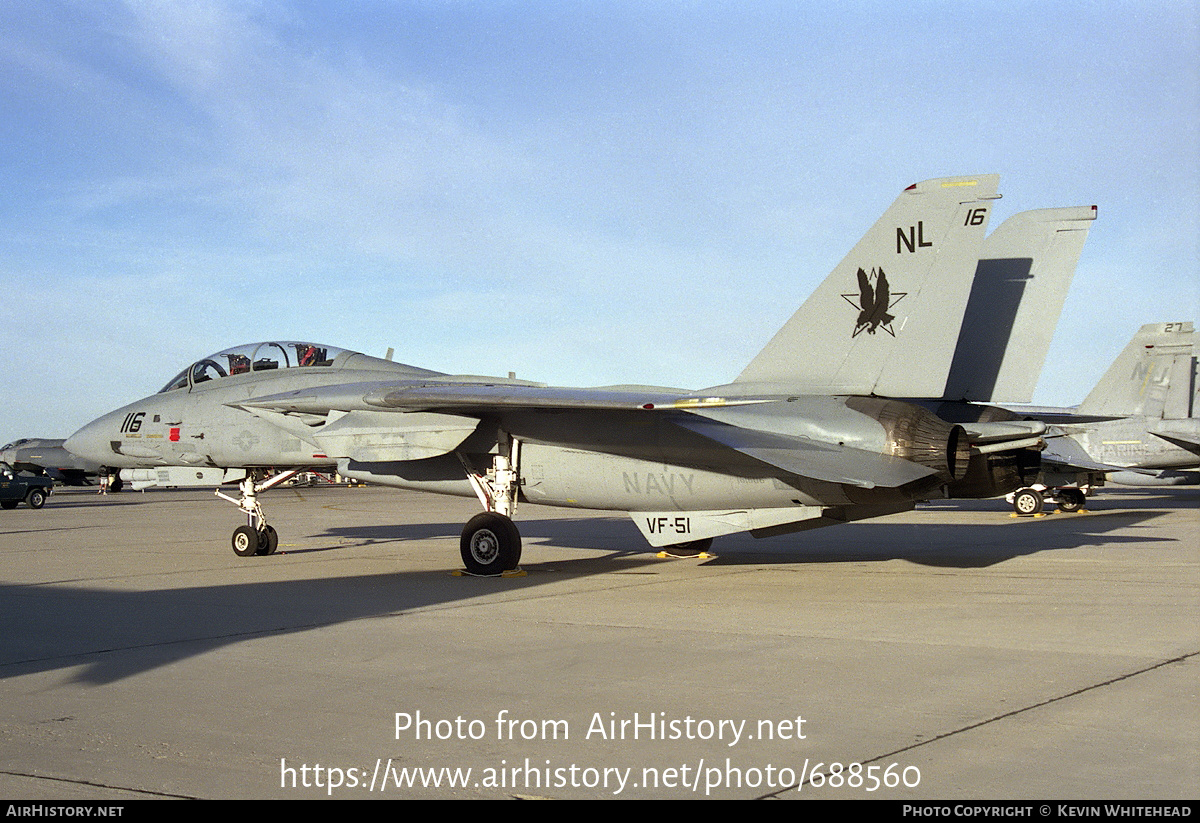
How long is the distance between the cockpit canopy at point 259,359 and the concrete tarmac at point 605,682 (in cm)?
305

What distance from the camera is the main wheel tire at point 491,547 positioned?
11547 mm

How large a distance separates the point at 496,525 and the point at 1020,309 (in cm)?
673

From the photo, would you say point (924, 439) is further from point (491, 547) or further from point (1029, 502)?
point (1029, 502)

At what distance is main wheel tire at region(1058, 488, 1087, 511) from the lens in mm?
26188

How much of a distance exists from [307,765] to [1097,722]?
3608 millimetres

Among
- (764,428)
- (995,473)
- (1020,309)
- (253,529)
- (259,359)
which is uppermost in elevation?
(1020,309)

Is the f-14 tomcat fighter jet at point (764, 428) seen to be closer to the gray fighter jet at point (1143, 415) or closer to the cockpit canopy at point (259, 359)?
the cockpit canopy at point (259, 359)

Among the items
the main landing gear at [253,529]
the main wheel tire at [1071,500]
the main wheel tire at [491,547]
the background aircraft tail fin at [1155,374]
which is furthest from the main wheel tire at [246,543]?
the background aircraft tail fin at [1155,374]

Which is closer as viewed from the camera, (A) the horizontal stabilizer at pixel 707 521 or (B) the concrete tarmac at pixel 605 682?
(B) the concrete tarmac at pixel 605 682

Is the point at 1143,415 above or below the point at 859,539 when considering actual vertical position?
above

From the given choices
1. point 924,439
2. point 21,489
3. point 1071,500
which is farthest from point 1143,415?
point 21,489

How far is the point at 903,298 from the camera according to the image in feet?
34.2

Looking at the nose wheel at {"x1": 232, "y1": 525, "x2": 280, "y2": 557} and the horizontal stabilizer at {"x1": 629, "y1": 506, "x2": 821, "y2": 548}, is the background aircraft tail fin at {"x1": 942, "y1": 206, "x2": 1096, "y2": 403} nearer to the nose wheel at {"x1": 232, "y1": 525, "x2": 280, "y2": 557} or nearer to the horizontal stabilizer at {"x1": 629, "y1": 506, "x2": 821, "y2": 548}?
the horizontal stabilizer at {"x1": 629, "y1": 506, "x2": 821, "y2": 548}

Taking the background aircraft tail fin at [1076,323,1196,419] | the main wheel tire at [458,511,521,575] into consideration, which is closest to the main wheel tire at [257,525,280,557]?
the main wheel tire at [458,511,521,575]
